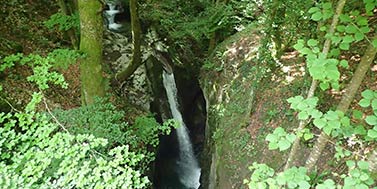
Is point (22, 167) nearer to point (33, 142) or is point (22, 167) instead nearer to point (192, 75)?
point (33, 142)

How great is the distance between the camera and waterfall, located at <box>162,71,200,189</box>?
1038cm

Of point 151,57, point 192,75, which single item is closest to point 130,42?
point 151,57

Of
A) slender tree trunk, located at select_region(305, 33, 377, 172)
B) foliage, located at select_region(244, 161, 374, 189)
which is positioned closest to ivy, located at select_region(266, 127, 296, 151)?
foliage, located at select_region(244, 161, 374, 189)

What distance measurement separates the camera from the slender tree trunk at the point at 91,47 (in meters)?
5.34

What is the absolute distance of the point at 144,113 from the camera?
847 centimetres

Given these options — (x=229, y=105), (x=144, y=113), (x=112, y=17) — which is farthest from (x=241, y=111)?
(x=112, y=17)

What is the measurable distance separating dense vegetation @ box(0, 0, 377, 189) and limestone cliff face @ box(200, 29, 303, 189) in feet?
1.11

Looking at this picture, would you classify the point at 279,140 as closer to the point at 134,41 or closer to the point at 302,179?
the point at 302,179

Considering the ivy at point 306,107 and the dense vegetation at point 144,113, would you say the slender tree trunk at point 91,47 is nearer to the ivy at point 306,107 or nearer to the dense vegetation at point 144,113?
the dense vegetation at point 144,113

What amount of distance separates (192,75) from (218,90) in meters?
3.02

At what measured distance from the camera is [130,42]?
35.7 ft

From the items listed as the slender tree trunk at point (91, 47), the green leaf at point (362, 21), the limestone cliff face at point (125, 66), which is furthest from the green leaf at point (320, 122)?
the limestone cliff face at point (125, 66)

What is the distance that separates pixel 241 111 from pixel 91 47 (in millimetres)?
3752

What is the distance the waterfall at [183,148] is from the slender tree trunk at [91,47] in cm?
545
